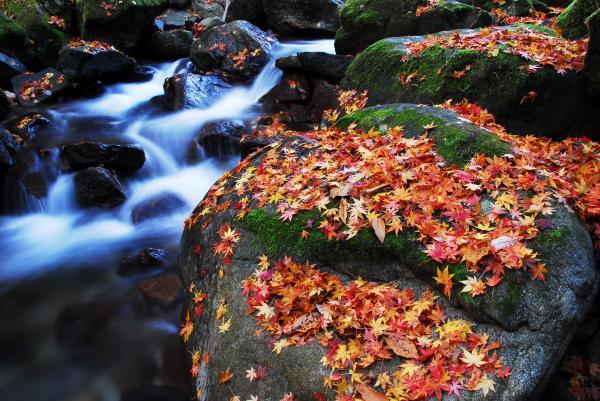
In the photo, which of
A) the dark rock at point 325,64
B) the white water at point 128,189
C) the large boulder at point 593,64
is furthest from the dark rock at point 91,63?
the large boulder at point 593,64

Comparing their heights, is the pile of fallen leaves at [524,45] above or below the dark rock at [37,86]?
above

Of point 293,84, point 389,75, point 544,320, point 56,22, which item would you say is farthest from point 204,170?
point 56,22

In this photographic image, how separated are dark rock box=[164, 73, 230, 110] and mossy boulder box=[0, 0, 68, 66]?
601cm

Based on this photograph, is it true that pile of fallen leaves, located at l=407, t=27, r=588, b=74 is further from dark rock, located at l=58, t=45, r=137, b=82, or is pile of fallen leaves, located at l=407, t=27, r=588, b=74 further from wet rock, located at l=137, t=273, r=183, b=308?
dark rock, located at l=58, t=45, r=137, b=82

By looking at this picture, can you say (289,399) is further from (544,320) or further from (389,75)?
(389,75)

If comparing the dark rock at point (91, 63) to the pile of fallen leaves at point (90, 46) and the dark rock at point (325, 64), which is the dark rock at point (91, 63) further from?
the dark rock at point (325, 64)

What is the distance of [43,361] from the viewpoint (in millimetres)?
5121

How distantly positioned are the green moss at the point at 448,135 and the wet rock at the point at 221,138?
520 centimetres

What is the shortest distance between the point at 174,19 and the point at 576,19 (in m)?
15.4

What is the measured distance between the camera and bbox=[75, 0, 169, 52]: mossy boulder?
46.1ft

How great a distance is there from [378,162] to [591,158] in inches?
95.0

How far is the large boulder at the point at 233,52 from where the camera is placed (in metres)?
12.4

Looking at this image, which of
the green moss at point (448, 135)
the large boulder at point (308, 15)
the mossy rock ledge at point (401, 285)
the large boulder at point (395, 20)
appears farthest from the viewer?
the large boulder at point (308, 15)

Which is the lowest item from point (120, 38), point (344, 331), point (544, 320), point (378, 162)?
point (120, 38)
